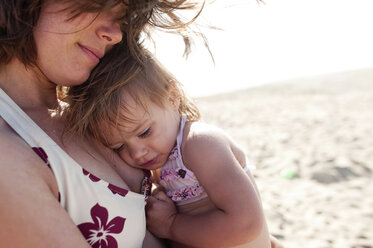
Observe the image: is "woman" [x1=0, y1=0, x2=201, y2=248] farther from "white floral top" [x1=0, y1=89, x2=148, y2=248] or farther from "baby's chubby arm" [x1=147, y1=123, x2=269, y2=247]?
"baby's chubby arm" [x1=147, y1=123, x2=269, y2=247]

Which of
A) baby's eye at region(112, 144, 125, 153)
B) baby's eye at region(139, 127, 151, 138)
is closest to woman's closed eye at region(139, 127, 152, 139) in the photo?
baby's eye at region(139, 127, 151, 138)

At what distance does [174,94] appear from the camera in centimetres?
213

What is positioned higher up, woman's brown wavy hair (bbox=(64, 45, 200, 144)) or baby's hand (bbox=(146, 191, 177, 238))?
woman's brown wavy hair (bbox=(64, 45, 200, 144))

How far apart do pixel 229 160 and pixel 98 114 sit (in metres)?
0.66

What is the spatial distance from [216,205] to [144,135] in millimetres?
499

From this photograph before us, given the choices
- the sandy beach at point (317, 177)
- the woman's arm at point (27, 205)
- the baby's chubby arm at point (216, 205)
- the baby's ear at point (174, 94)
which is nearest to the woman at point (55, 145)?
the woman's arm at point (27, 205)

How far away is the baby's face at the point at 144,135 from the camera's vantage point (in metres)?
1.90

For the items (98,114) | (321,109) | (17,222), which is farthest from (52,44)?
(321,109)

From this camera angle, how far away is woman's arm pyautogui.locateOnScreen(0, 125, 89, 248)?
112cm

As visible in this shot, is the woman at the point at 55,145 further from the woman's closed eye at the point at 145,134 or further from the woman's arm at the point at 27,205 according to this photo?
the woman's closed eye at the point at 145,134

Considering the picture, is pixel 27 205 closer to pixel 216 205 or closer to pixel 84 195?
pixel 84 195

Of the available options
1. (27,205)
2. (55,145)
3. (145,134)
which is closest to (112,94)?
(145,134)

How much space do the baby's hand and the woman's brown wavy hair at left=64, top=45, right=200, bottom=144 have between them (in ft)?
1.25

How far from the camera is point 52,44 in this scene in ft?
4.99
